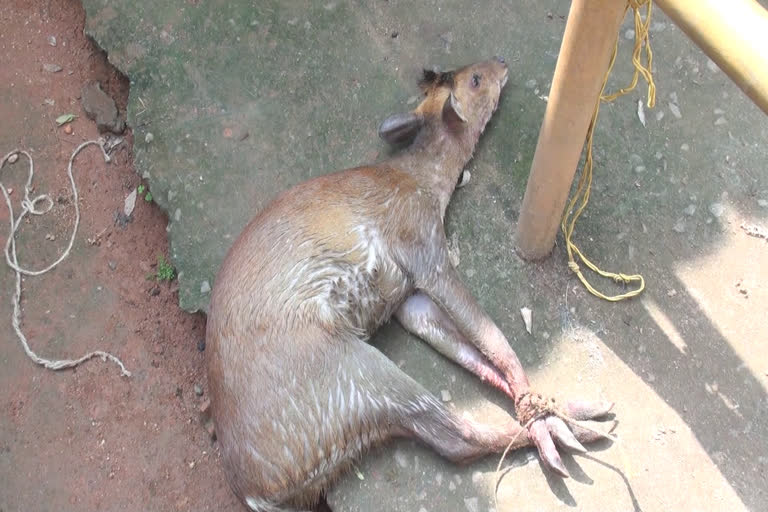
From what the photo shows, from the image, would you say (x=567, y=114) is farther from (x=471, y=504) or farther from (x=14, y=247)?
(x=14, y=247)

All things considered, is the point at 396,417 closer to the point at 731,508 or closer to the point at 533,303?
the point at 533,303

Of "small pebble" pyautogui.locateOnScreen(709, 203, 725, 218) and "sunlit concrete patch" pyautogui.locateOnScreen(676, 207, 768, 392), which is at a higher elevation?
"small pebble" pyautogui.locateOnScreen(709, 203, 725, 218)

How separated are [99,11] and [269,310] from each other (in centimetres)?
293

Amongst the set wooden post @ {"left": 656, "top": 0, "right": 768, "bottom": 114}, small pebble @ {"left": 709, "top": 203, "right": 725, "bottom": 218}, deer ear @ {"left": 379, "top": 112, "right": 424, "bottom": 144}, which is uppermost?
wooden post @ {"left": 656, "top": 0, "right": 768, "bottom": 114}

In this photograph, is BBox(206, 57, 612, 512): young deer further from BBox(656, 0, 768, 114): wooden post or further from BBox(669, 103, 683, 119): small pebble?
BBox(656, 0, 768, 114): wooden post

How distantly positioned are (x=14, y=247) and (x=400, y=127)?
9.02 ft

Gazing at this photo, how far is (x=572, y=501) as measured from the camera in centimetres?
335

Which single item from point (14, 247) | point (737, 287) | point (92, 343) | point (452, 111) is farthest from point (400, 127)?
point (14, 247)

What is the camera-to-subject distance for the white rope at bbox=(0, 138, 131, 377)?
4340 millimetres

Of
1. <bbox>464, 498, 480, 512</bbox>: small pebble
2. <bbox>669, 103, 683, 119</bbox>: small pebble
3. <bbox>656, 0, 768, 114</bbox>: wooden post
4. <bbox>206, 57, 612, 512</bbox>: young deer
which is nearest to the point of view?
<bbox>656, 0, 768, 114</bbox>: wooden post

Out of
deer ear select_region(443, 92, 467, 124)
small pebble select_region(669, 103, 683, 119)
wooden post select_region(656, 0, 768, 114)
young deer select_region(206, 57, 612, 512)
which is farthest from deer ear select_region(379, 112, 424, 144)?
wooden post select_region(656, 0, 768, 114)

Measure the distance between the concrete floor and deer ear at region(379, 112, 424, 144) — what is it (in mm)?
219

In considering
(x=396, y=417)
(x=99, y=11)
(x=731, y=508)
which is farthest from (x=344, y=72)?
(x=731, y=508)

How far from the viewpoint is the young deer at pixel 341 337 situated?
3.23 meters
